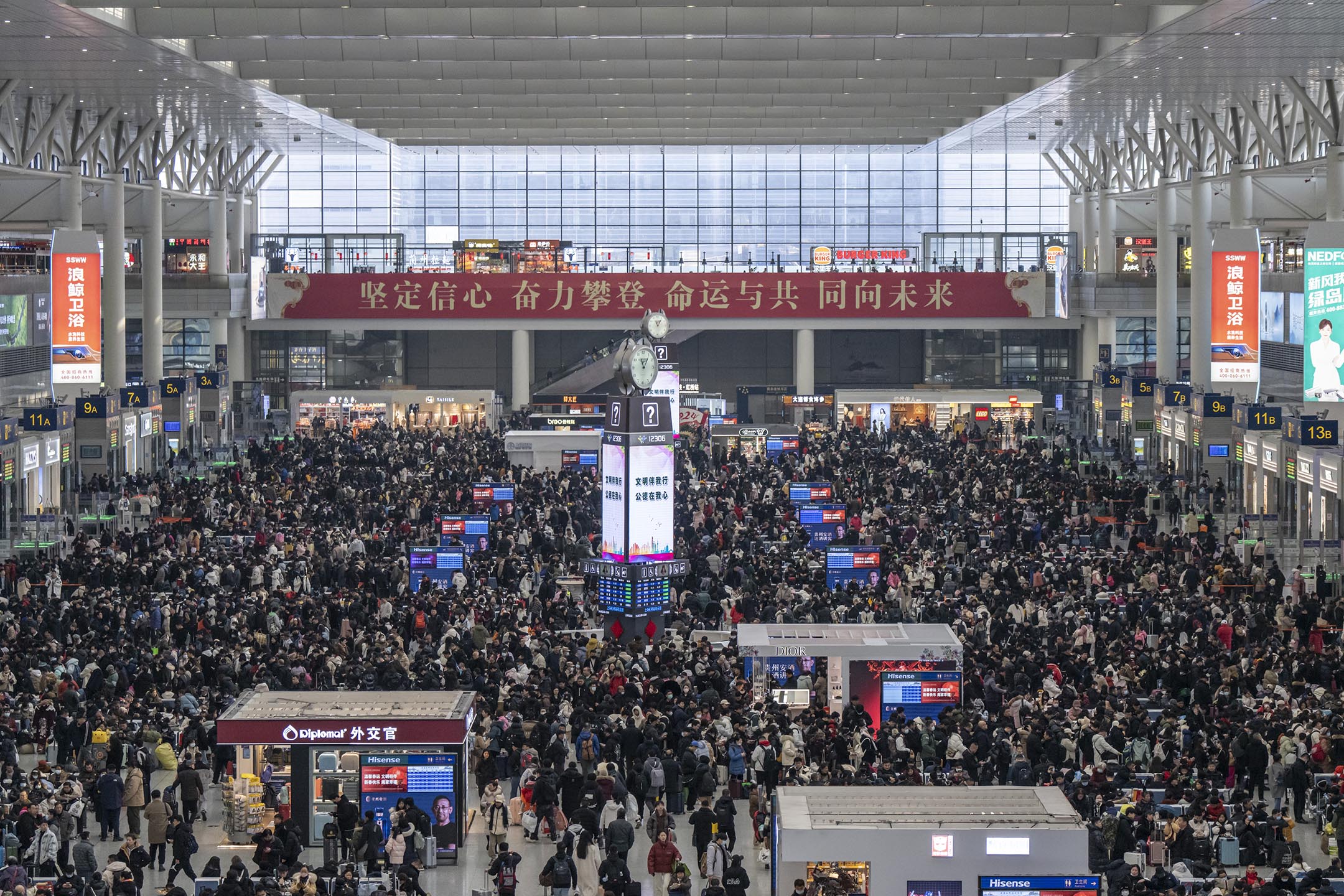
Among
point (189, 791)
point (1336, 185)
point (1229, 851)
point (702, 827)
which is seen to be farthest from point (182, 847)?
point (1336, 185)

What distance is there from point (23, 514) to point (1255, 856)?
26010mm

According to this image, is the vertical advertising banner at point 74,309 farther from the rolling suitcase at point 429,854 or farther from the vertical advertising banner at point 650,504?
the rolling suitcase at point 429,854

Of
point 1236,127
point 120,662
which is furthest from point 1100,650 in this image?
point 1236,127

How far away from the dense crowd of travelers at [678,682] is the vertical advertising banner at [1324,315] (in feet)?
11.1

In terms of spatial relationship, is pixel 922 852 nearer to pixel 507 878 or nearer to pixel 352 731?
pixel 507 878

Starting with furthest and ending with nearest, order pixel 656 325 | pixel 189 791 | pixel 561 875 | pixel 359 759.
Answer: pixel 656 325
pixel 189 791
pixel 359 759
pixel 561 875

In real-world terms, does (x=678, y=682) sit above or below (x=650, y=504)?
below

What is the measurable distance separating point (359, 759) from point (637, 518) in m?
11.7

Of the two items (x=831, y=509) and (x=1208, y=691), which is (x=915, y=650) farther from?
(x=831, y=509)

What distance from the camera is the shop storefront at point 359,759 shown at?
18422mm

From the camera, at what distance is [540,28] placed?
33.3 metres

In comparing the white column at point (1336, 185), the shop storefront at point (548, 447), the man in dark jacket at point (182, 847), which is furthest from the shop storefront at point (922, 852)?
the shop storefront at point (548, 447)

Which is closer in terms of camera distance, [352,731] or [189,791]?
[352,731]

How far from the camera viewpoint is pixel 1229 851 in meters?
17.7
